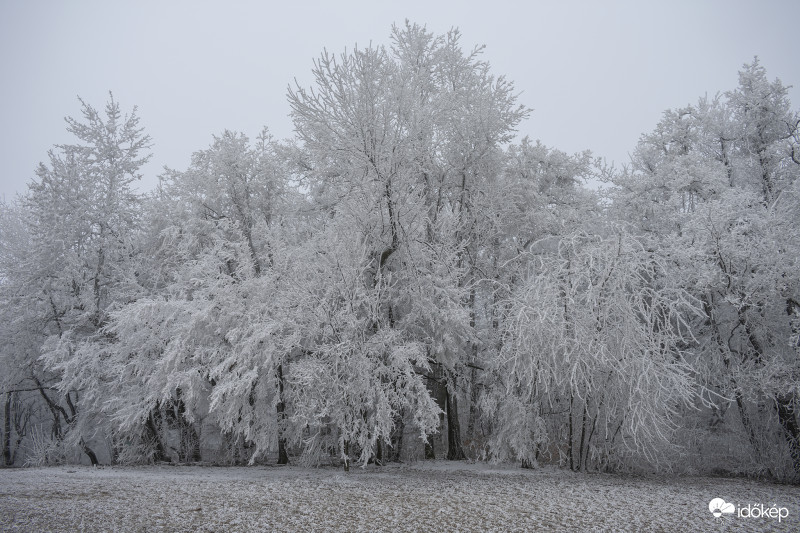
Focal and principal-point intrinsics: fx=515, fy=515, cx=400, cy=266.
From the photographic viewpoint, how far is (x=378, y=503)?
7375mm

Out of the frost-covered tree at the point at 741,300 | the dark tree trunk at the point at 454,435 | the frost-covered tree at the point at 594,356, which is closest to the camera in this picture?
the frost-covered tree at the point at 594,356

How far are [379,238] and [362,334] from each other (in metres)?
2.24

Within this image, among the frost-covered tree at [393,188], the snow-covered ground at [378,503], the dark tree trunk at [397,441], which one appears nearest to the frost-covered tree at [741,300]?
the snow-covered ground at [378,503]

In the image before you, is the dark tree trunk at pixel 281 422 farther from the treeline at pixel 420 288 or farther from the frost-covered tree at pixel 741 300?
the frost-covered tree at pixel 741 300

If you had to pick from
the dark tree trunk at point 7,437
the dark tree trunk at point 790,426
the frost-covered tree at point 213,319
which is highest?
the frost-covered tree at point 213,319

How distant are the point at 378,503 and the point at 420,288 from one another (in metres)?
4.61

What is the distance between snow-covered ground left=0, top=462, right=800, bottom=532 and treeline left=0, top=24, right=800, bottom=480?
3.68 feet

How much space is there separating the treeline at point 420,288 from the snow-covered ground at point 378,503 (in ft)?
3.68

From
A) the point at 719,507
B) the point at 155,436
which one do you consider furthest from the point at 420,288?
the point at 155,436

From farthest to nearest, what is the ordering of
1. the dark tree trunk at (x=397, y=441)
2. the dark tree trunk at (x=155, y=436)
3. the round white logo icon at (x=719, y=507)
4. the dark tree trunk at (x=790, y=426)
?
the dark tree trunk at (x=155, y=436) < the dark tree trunk at (x=397, y=441) < the dark tree trunk at (x=790, y=426) < the round white logo icon at (x=719, y=507)

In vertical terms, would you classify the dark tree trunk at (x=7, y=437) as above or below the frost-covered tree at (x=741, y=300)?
below

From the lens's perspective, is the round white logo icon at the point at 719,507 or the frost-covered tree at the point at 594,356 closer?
the round white logo icon at the point at 719,507

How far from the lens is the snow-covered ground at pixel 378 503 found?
20.2 feet

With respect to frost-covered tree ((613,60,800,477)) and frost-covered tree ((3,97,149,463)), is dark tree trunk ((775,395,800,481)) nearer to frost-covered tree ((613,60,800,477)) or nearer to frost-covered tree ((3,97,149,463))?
frost-covered tree ((613,60,800,477))
